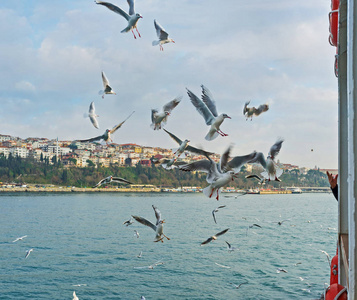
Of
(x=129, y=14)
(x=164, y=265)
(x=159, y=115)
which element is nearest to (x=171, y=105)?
(x=159, y=115)

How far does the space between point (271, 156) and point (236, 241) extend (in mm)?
18967

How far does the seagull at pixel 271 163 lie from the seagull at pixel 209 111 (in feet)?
2.72

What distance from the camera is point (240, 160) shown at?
425cm

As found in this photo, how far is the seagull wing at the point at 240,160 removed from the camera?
4.19 meters

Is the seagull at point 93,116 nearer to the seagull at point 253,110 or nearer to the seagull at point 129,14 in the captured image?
the seagull at point 129,14

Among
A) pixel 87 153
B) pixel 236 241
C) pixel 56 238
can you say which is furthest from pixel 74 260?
pixel 87 153

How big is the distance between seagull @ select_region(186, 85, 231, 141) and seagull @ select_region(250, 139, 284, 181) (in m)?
0.83

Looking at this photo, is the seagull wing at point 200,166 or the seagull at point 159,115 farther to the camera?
the seagull at point 159,115

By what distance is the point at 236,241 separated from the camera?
22.4m

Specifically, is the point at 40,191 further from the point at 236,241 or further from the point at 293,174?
the point at 236,241

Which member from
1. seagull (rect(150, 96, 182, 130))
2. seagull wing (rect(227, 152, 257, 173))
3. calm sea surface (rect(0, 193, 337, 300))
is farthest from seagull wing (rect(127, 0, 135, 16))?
calm sea surface (rect(0, 193, 337, 300))

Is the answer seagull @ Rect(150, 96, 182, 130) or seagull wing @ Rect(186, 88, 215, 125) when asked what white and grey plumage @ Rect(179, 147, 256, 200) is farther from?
seagull @ Rect(150, 96, 182, 130)

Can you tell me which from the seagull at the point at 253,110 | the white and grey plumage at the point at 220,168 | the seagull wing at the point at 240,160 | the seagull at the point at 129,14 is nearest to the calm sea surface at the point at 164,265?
the seagull at the point at 253,110

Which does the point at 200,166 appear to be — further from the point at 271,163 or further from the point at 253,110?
the point at 253,110
